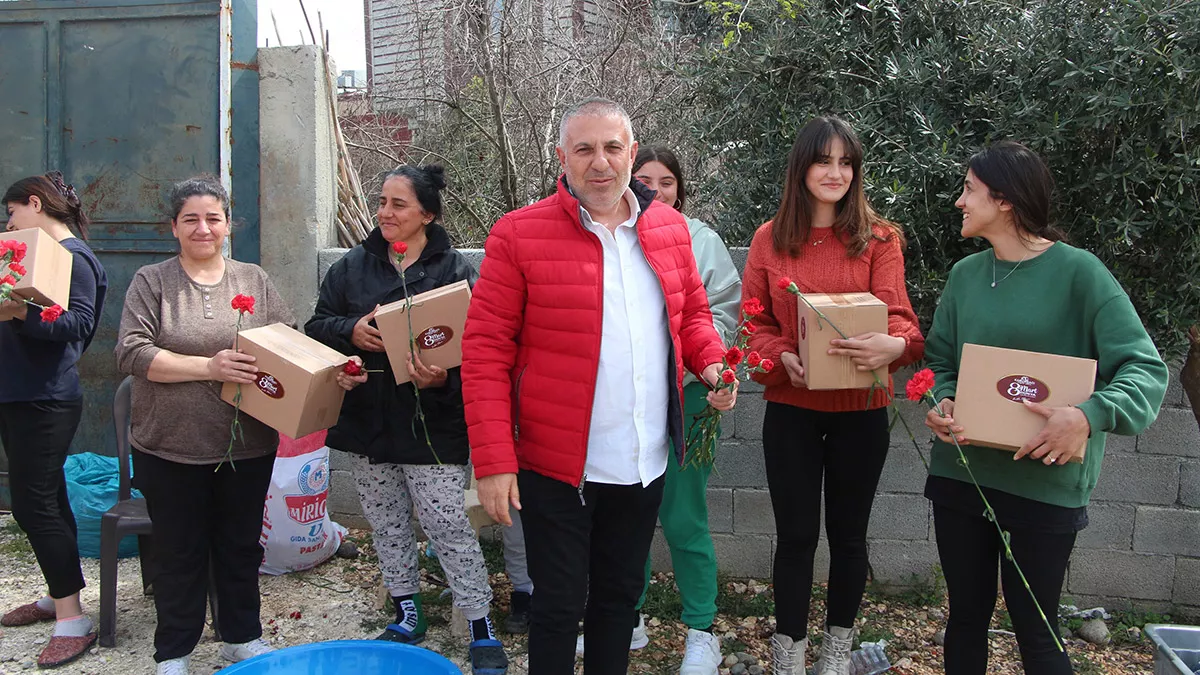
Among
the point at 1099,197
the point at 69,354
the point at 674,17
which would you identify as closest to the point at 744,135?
the point at 1099,197

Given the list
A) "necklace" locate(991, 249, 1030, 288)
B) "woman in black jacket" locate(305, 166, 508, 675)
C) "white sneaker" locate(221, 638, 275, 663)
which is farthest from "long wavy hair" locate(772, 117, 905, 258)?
"white sneaker" locate(221, 638, 275, 663)

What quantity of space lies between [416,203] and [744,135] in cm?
154

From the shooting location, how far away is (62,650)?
339 cm

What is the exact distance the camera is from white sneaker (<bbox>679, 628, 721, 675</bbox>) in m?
3.21

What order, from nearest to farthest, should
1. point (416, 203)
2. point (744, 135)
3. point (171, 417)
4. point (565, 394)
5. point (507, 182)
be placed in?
1. point (565, 394)
2. point (171, 417)
3. point (416, 203)
4. point (744, 135)
5. point (507, 182)

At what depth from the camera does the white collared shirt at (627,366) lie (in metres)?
2.35

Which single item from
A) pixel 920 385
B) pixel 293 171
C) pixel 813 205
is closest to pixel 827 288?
pixel 813 205

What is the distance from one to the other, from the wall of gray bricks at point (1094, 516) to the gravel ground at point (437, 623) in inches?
5.2

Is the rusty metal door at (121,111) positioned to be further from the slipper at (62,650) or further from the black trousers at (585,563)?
the black trousers at (585,563)

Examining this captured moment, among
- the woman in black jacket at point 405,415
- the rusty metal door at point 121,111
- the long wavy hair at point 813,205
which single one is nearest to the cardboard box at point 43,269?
the woman in black jacket at point 405,415

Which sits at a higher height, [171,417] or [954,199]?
[954,199]

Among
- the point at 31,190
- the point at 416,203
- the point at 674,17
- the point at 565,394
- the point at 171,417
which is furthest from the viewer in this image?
the point at 674,17

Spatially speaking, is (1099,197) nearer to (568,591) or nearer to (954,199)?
(954,199)

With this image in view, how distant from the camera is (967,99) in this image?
3334mm
